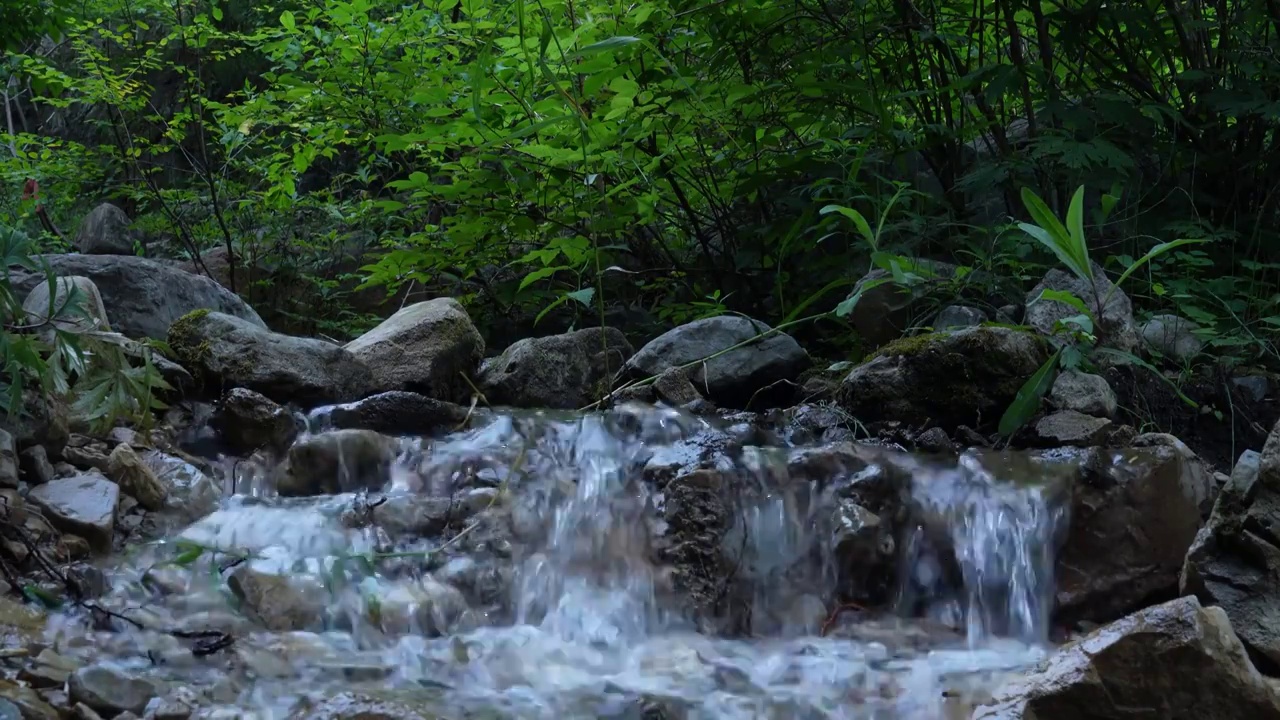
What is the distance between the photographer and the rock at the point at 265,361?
423 cm

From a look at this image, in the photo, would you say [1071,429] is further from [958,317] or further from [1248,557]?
[1248,557]

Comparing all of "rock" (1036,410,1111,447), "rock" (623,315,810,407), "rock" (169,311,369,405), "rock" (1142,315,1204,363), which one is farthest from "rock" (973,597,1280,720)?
"rock" (169,311,369,405)

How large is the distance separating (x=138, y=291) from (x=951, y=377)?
3.70 metres

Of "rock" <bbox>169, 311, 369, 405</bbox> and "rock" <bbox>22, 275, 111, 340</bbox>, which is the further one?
"rock" <bbox>169, 311, 369, 405</bbox>

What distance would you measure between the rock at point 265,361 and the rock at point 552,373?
629 millimetres

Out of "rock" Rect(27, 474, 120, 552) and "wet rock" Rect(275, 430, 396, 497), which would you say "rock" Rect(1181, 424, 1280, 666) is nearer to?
"wet rock" Rect(275, 430, 396, 497)

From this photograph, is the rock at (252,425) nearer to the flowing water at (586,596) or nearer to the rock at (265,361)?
the flowing water at (586,596)

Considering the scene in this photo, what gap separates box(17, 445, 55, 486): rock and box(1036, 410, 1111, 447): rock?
329 cm

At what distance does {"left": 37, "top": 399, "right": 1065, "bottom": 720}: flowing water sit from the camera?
2580 mm

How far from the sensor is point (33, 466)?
122 inches

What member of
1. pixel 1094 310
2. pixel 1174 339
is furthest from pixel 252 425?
pixel 1174 339

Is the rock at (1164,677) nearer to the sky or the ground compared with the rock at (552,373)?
nearer to the ground

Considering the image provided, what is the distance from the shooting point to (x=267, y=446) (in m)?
3.86

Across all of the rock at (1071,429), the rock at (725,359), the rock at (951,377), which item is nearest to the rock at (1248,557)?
the rock at (1071,429)
